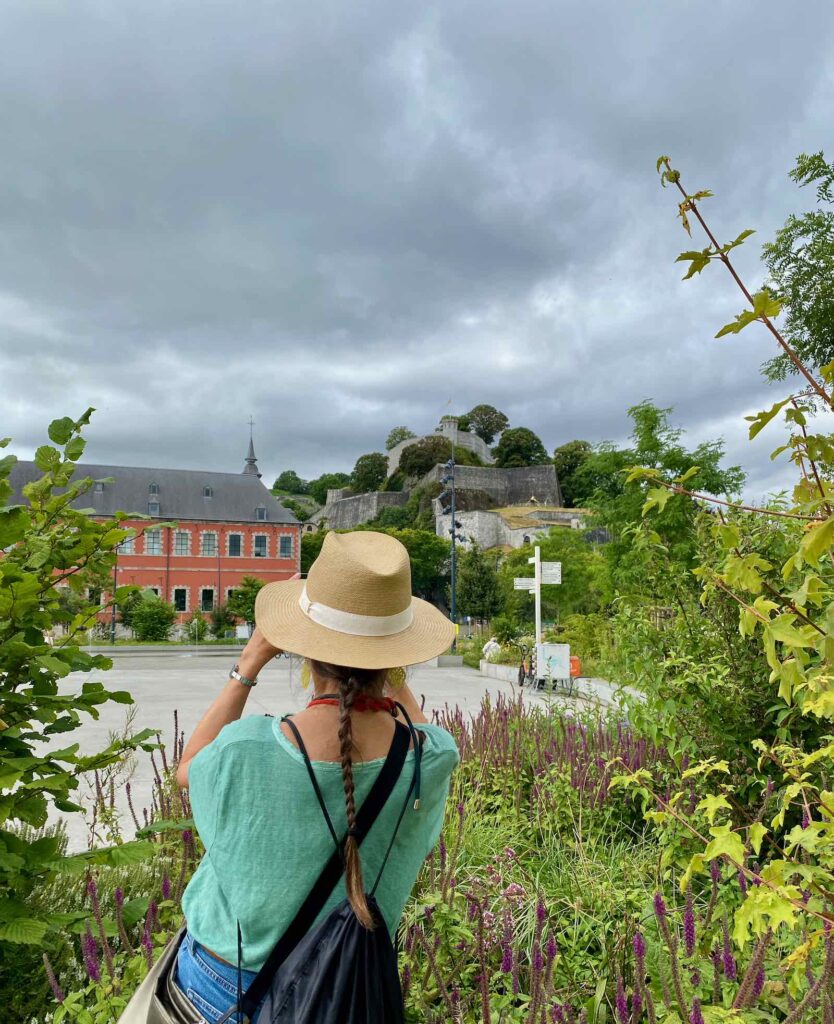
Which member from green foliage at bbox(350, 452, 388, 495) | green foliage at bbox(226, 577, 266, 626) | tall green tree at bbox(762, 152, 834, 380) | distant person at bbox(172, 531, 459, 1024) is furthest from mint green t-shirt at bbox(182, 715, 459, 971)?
green foliage at bbox(350, 452, 388, 495)

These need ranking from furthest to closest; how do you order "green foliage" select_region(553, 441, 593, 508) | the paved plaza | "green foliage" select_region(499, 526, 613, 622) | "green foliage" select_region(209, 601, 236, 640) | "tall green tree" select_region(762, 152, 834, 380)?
"green foliage" select_region(553, 441, 593, 508) < "green foliage" select_region(209, 601, 236, 640) < "green foliage" select_region(499, 526, 613, 622) < "tall green tree" select_region(762, 152, 834, 380) < the paved plaza

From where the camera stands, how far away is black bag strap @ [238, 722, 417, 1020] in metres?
1.49

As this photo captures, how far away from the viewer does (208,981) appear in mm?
1593

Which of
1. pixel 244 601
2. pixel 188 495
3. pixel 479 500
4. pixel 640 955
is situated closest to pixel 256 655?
pixel 640 955

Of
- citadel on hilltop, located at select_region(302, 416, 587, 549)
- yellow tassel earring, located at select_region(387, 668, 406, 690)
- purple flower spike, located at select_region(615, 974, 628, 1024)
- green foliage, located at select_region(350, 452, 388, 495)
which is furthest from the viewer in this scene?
green foliage, located at select_region(350, 452, 388, 495)

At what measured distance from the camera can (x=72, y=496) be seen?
8.11 feet

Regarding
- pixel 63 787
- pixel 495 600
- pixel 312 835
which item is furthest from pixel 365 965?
pixel 495 600

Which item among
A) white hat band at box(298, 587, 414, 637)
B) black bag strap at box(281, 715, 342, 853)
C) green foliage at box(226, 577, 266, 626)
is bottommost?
green foliage at box(226, 577, 266, 626)

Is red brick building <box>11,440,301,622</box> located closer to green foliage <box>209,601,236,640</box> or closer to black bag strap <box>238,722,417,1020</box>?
green foliage <box>209,601,236,640</box>

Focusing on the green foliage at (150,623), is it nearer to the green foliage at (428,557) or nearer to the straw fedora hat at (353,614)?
the green foliage at (428,557)

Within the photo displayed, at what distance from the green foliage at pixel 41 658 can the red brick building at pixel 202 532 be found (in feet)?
173

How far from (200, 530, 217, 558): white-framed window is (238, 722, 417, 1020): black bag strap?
56.5m

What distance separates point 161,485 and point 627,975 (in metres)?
58.4

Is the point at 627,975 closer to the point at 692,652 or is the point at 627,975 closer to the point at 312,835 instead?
the point at 312,835
